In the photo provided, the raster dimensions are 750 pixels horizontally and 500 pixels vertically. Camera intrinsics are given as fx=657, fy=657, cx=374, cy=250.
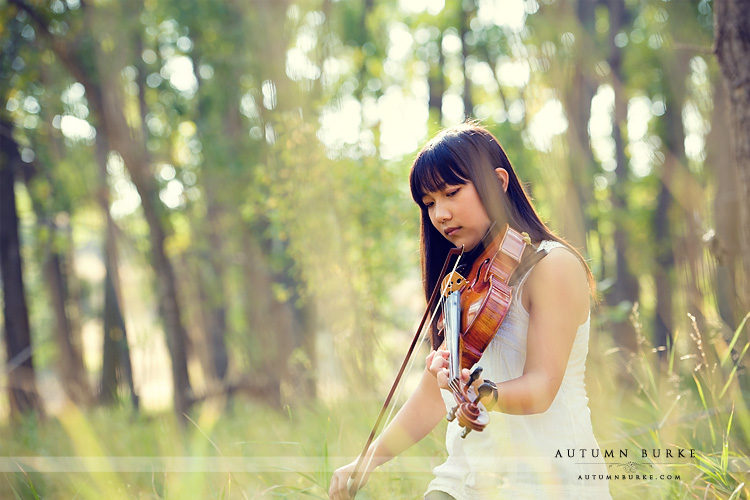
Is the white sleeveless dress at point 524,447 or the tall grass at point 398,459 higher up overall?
the white sleeveless dress at point 524,447

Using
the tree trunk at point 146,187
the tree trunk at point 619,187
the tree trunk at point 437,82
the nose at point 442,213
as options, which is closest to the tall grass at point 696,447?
the nose at point 442,213

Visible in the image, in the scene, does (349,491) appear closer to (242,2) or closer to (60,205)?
(242,2)

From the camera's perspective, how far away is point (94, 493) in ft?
9.34

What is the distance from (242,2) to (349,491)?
9.24 m

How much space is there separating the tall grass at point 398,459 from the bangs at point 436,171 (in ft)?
3.13

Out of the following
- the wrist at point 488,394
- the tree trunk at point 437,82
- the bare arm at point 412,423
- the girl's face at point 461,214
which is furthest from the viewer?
the tree trunk at point 437,82

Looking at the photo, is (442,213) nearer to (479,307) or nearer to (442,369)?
(479,307)

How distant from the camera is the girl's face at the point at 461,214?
6.10 feet

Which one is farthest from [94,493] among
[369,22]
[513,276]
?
[369,22]

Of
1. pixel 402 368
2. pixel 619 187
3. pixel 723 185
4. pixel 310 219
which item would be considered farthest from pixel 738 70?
pixel 619 187

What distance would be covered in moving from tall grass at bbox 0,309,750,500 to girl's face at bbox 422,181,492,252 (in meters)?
0.88

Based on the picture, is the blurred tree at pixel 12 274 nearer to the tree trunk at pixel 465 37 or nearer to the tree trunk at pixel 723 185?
the tree trunk at pixel 465 37

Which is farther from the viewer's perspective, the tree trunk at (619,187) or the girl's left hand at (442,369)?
the tree trunk at (619,187)

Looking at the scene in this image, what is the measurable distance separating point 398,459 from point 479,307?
1713mm
